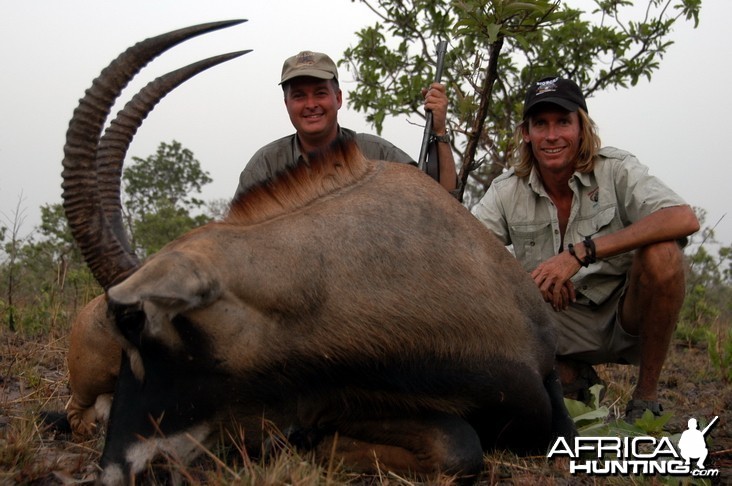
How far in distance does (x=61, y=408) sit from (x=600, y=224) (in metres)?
3.54

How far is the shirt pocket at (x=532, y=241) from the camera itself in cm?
503

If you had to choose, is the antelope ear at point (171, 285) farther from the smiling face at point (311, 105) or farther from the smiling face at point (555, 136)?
the smiling face at point (311, 105)

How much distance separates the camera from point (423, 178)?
11.7 feet

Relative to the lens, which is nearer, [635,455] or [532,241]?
[635,455]

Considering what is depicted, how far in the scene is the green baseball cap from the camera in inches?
218

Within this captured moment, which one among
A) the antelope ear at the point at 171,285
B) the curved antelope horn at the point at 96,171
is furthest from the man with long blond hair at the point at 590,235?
the curved antelope horn at the point at 96,171

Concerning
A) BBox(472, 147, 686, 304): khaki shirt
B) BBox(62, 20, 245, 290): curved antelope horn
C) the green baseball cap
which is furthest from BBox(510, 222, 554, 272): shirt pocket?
BBox(62, 20, 245, 290): curved antelope horn

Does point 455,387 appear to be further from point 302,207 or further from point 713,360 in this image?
point 713,360

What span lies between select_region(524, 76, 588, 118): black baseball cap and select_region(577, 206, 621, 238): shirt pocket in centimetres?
71

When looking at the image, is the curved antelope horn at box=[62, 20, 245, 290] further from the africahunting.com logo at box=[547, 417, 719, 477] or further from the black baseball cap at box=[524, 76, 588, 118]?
the black baseball cap at box=[524, 76, 588, 118]

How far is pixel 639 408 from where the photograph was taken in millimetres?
4559

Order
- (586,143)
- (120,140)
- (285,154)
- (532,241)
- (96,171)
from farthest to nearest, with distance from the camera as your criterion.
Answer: (285,154) → (532,241) → (586,143) → (120,140) → (96,171)

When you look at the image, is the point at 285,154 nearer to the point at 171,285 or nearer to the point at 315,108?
the point at 315,108

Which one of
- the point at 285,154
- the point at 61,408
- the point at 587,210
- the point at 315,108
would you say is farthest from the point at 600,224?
the point at 61,408
